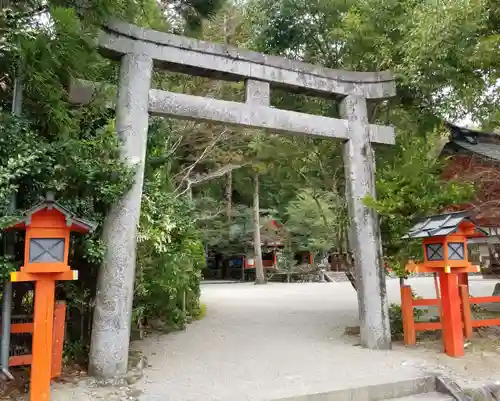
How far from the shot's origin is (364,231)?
6.84 meters

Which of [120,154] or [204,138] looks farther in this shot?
[204,138]

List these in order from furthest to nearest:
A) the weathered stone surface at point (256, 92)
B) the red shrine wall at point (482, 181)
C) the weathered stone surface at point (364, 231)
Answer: the red shrine wall at point (482, 181), the weathered stone surface at point (364, 231), the weathered stone surface at point (256, 92)

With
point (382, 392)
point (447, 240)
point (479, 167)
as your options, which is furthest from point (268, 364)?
point (479, 167)

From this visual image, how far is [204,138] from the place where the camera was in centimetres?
1499

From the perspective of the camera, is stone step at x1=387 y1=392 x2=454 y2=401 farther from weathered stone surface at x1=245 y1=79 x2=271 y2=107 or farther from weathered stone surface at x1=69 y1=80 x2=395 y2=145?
weathered stone surface at x1=245 y1=79 x2=271 y2=107

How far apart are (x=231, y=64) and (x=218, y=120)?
917 millimetres

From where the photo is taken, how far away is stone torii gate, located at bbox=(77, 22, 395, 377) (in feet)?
17.4

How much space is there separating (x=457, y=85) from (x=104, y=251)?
6.59m

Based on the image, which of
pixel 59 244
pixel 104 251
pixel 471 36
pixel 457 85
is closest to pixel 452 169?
pixel 457 85

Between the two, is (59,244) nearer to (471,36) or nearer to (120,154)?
(120,154)

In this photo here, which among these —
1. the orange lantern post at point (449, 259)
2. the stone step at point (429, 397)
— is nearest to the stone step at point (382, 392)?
the stone step at point (429, 397)

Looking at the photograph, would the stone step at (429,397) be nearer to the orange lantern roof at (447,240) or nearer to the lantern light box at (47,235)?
the orange lantern roof at (447,240)

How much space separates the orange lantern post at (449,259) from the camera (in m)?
6.07

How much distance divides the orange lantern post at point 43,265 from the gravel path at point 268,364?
0.42 metres
